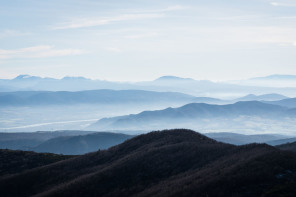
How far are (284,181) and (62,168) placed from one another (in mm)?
22680

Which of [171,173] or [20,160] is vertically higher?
[171,173]

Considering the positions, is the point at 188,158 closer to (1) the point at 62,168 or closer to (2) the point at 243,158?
(2) the point at 243,158

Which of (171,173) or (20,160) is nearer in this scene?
(171,173)

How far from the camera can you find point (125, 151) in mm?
38688

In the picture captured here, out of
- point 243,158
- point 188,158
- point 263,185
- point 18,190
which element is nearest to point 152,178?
point 188,158

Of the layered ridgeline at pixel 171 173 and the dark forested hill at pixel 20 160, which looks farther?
the dark forested hill at pixel 20 160

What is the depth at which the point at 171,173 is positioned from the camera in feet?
91.6

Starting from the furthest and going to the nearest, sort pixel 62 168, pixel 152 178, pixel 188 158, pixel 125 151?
pixel 125 151
pixel 62 168
pixel 188 158
pixel 152 178

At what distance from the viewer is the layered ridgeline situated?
20.4m

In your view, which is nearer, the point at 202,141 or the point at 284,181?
the point at 284,181

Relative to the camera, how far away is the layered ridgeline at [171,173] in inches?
802

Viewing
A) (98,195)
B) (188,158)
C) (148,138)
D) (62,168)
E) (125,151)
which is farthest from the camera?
(148,138)

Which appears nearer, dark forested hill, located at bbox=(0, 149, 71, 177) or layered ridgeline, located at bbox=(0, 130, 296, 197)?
layered ridgeline, located at bbox=(0, 130, 296, 197)

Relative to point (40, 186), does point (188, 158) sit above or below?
above
